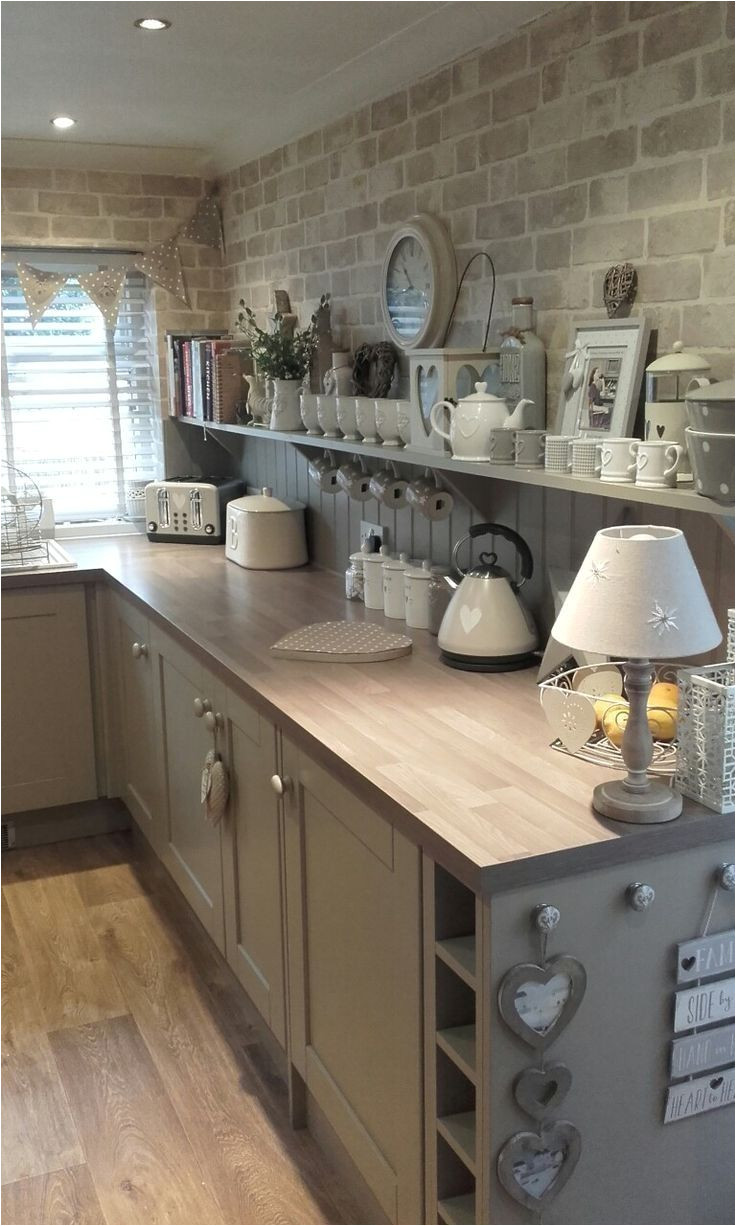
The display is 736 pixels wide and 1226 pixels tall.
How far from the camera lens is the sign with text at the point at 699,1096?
1.63 metres

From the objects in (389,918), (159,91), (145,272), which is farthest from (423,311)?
(145,272)

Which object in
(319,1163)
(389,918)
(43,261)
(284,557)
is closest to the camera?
(389,918)

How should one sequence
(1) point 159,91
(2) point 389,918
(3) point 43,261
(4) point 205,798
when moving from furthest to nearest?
(3) point 43,261
(1) point 159,91
(4) point 205,798
(2) point 389,918

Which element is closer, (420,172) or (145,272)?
(420,172)

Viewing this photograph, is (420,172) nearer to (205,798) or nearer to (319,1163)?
(205,798)

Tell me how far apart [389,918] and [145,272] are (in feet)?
10.4

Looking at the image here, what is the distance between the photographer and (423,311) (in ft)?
9.05

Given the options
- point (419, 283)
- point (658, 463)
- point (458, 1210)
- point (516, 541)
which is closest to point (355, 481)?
point (419, 283)

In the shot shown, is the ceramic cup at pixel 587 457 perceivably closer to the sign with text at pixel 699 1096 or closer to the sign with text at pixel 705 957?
the sign with text at pixel 705 957

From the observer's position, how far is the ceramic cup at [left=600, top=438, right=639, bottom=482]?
188 cm

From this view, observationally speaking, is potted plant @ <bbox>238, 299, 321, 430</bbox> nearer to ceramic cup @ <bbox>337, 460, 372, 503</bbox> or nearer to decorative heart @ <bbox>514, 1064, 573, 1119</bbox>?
ceramic cup @ <bbox>337, 460, 372, 503</bbox>

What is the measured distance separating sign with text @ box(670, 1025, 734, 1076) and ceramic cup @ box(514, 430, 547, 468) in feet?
3.45

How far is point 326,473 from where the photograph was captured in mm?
3178

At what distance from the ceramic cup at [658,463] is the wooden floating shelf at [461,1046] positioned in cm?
89
